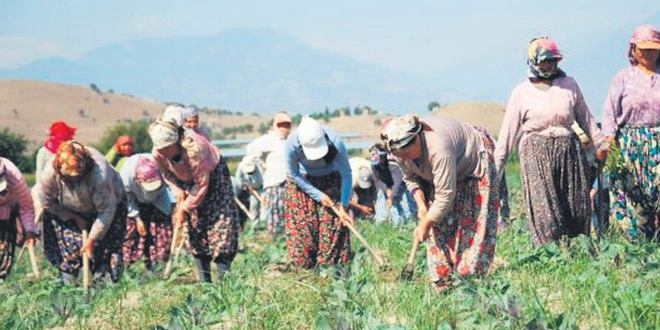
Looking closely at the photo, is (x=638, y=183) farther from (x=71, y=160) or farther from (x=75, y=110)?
(x=75, y=110)

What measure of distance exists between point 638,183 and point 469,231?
170 cm

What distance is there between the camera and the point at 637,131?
5.78 meters

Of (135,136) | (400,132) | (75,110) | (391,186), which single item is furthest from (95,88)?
(400,132)

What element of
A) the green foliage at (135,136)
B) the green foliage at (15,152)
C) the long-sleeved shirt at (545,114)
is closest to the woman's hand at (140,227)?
the long-sleeved shirt at (545,114)

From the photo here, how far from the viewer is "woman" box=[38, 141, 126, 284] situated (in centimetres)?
584

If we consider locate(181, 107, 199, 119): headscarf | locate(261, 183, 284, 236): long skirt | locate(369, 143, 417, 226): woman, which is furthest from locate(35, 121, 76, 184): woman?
locate(369, 143, 417, 226): woman

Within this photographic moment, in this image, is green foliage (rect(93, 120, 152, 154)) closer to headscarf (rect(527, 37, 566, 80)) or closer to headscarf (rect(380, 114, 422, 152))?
headscarf (rect(527, 37, 566, 80))

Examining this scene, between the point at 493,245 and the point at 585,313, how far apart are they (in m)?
1.22

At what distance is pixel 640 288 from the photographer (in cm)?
365

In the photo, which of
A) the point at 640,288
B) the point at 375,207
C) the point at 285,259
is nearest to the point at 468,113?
the point at 375,207

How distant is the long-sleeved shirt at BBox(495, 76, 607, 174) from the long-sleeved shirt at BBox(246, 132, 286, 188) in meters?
4.45

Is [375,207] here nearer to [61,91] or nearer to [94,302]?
[94,302]

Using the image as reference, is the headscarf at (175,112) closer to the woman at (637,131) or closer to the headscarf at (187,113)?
the headscarf at (187,113)

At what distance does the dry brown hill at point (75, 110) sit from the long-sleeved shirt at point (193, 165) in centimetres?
5583
